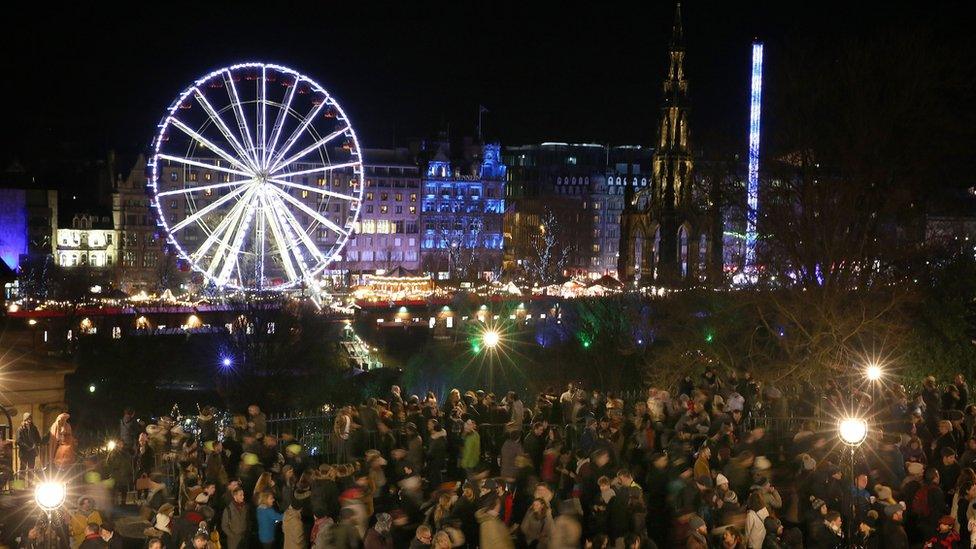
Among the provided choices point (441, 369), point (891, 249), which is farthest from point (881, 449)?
point (441, 369)

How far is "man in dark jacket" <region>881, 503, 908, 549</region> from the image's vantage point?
12250mm

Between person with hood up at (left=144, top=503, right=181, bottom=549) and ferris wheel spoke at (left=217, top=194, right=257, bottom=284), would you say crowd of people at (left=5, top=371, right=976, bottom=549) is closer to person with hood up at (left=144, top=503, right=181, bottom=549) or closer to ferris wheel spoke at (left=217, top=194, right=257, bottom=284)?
person with hood up at (left=144, top=503, right=181, bottom=549)

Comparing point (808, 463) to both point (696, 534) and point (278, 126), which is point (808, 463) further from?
point (278, 126)

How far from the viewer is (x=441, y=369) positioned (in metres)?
40.0

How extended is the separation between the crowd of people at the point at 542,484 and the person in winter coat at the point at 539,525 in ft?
0.05

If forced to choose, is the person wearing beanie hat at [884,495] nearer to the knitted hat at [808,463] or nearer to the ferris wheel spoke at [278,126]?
the knitted hat at [808,463]

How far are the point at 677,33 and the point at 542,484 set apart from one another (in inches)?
2299

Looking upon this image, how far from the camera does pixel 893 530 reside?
12.3m

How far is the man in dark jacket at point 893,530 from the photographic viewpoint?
40.2 ft

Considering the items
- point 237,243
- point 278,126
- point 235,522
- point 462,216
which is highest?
point 278,126

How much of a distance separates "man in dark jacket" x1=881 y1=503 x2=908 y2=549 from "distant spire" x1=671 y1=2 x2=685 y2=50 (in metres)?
56.8

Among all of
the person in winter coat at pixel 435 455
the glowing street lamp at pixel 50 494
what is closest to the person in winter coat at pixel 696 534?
the person in winter coat at pixel 435 455

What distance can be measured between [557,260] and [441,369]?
215ft

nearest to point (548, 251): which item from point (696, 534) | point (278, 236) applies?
point (278, 236)
